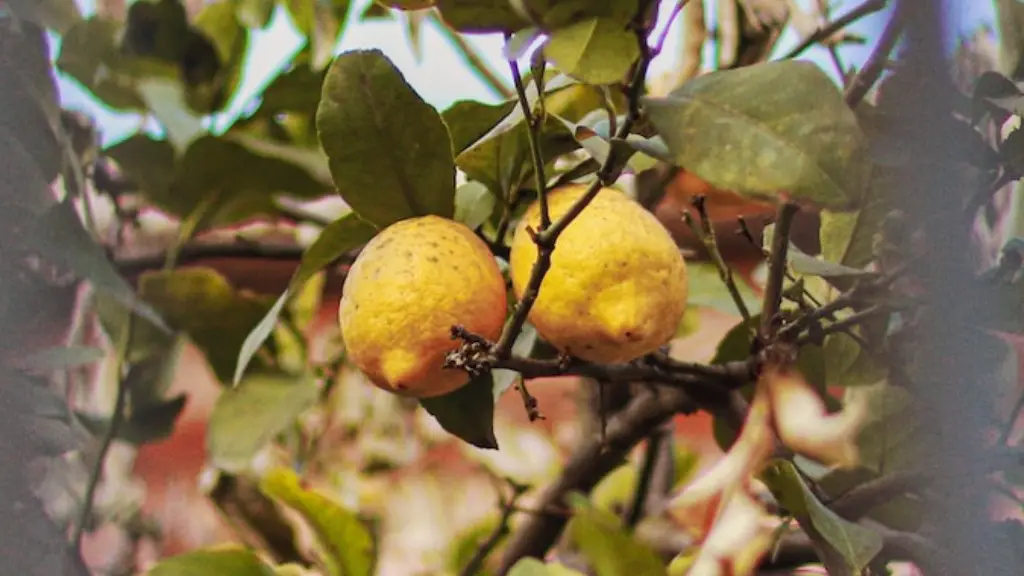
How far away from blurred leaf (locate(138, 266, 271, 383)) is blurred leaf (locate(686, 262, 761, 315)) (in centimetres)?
27

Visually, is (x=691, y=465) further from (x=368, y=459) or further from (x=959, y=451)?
(x=959, y=451)

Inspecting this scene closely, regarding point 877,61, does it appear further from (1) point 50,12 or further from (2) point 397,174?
(1) point 50,12

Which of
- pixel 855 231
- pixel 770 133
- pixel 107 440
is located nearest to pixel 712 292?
pixel 855 231

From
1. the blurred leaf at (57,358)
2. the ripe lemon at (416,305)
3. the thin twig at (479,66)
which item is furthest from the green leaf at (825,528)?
the thin twig at (479,66)

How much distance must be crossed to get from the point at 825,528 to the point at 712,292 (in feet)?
0.67

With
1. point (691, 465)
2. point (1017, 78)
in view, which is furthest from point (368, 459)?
point (1017, 78)

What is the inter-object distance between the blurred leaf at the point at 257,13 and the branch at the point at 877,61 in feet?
1.67

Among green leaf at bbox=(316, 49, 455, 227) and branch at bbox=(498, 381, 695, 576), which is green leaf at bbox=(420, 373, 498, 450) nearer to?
green leaf at bbox=(316, 49, 455, 227)

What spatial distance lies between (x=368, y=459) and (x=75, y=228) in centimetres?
52

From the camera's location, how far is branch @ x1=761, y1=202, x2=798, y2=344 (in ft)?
0.92

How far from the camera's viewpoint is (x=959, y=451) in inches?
9.8

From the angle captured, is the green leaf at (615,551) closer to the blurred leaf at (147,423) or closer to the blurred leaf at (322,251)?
the blurred leaf at (322,251)

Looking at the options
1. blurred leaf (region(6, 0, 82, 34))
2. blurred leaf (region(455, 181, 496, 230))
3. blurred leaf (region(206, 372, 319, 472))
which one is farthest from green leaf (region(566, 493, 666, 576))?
blurred leaf (region(6, 0, 82, 34))

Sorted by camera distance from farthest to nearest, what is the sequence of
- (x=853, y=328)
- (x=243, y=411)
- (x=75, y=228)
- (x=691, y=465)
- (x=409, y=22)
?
(x=691, y=465), (x=409, y=22), (x=243, y=411), (x=75, y=228), (x=853, y=328)
